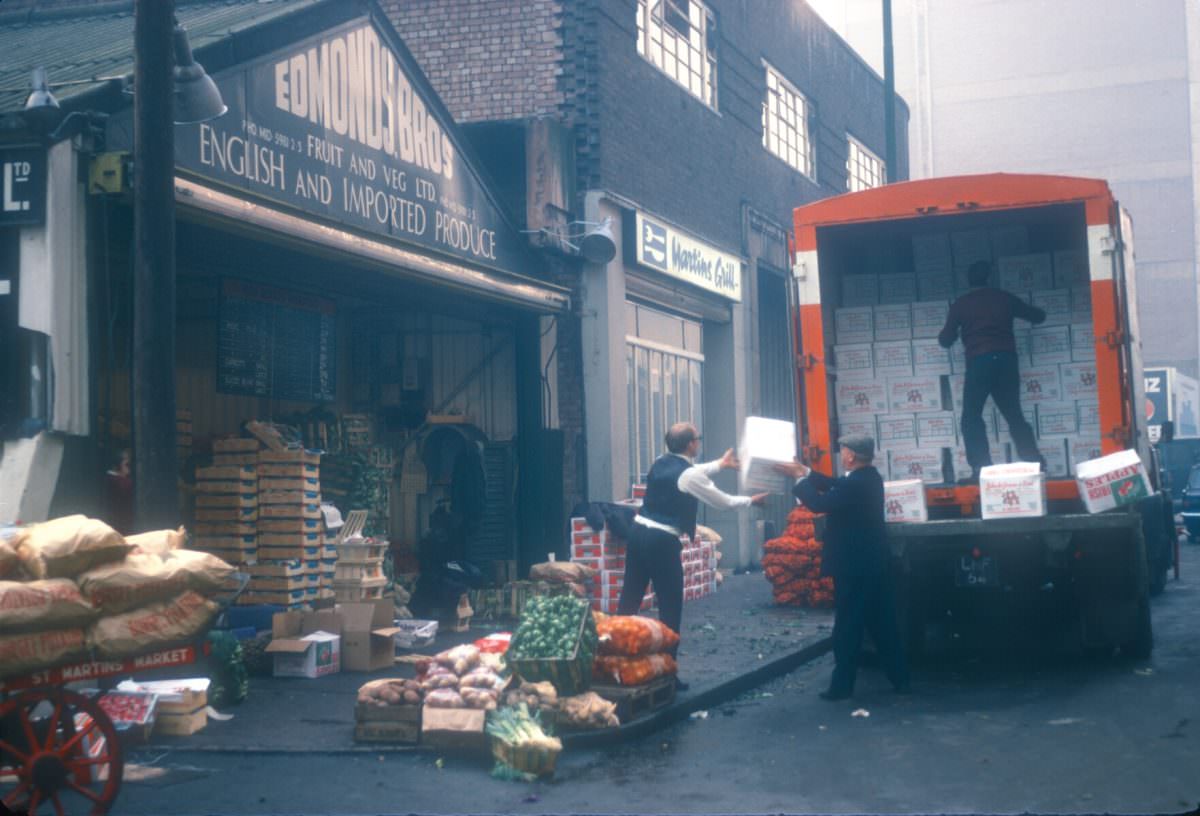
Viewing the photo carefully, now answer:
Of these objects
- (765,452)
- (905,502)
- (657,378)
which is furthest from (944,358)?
(657,378)

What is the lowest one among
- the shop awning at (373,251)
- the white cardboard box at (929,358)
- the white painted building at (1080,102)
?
the white cardboard box at (929,358)

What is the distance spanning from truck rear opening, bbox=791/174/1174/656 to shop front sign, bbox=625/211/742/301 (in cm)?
579

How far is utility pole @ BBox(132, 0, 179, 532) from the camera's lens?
8.15 m

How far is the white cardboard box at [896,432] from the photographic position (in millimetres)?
11750

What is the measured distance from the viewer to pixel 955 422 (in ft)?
38.5

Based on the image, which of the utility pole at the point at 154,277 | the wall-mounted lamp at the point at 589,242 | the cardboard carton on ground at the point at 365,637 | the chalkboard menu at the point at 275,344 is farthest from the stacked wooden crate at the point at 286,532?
the utility pole at the point at 154,277

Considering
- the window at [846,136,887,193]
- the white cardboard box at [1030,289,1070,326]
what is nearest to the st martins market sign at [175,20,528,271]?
the white cardboard box at [1030,289,1070,326]

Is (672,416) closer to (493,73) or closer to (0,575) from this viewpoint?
(493,73)

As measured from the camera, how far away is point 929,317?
12.0 meters

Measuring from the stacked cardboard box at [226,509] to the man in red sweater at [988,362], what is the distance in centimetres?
628

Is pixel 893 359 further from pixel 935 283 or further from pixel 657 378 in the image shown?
pixel 657 378

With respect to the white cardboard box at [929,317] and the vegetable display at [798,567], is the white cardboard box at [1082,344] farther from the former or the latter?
the vegetable display at [798,567]

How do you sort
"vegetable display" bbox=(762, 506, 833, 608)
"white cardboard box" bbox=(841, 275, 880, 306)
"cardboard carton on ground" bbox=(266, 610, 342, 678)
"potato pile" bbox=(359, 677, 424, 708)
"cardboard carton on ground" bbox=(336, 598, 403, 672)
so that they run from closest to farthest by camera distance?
"potato pile" bbox=(359, 677, 424, 708)
"cardboard carton on ground" bbox=(266, 610, 342, 678)
"cardboard carton on ground" bbox=(336, 598, 403, 672)
"white cardboard box" bbox=(841, 275, 880, 306)
"vegetable display" bbox=(762, 506, 833, 608)

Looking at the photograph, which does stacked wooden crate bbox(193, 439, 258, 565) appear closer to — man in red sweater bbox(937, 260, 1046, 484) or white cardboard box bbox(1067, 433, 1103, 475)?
man in red sweater bbox(937, 260, 1046, 484)
